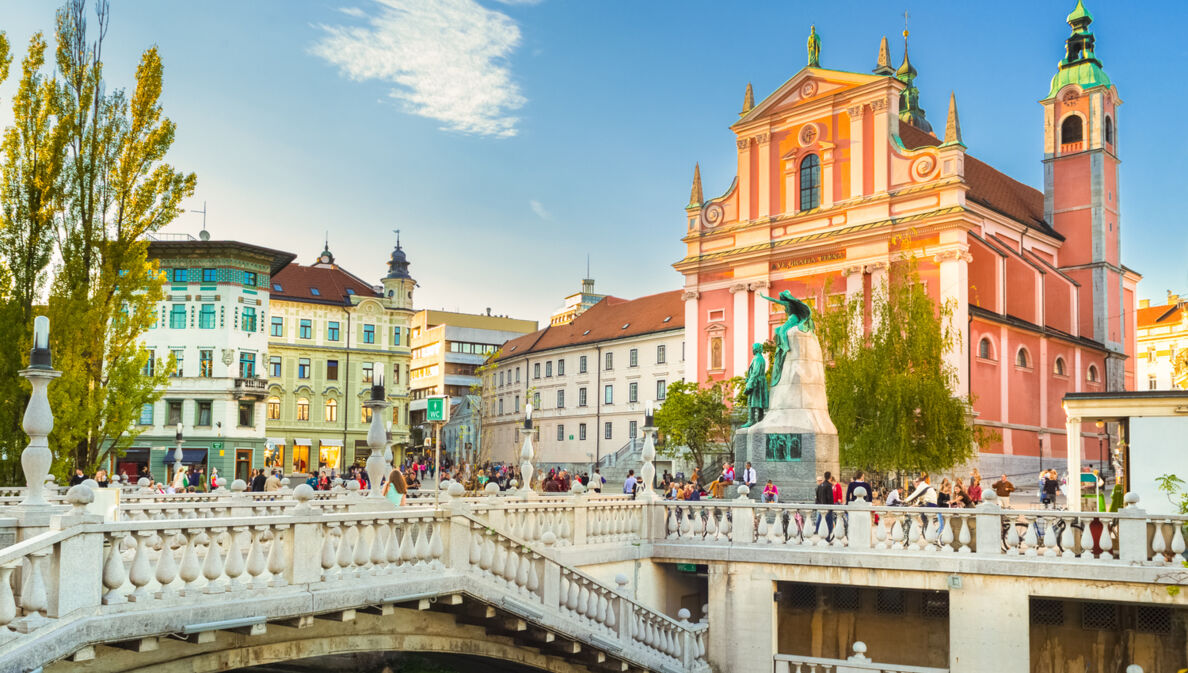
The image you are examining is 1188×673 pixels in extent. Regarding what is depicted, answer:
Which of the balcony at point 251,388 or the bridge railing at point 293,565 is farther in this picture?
the balcony at point 251,388

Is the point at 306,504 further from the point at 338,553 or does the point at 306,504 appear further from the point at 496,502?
the point at 496,502

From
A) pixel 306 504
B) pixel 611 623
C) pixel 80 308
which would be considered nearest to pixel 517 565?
pixel 611 623

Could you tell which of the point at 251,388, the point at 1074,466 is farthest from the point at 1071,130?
the point at 251,388

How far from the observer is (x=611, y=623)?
51.6 feet

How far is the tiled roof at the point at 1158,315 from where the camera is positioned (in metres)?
90.8

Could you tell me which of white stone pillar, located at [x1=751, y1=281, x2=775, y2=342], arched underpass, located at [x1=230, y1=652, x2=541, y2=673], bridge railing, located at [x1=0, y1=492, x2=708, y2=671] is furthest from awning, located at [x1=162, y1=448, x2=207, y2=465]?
arched underpass, located at [x1=230, y1=652, x2=541, y2=673]

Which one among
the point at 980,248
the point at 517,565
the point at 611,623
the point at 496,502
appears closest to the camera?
the point at 517,565

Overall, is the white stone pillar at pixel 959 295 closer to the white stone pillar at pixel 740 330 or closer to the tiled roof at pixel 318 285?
the white stone pillar at pixel 740 330

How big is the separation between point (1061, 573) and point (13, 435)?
2072cm

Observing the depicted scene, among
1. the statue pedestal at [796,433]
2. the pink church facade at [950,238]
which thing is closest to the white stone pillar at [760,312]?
the pink church facade at [950,238]

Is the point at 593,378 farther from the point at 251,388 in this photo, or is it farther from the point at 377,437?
the point at 377,437

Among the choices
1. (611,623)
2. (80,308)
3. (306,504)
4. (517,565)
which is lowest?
(611,623)

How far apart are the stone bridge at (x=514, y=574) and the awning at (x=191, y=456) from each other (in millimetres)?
41603

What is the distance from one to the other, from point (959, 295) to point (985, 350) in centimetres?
436
